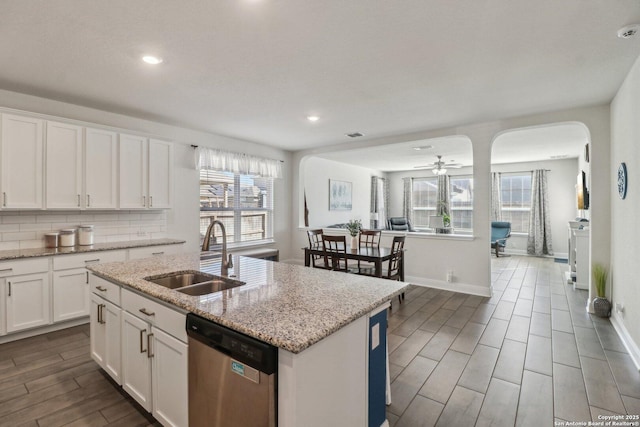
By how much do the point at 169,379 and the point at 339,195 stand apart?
698 centimetres

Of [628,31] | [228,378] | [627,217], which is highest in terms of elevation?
[628,31]

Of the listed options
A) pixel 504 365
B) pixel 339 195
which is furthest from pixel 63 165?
pixel 339 195

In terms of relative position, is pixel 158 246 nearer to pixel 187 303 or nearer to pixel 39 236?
pixel 39 236

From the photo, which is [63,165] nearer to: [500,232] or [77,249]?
[77,249]

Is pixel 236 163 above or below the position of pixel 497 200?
above

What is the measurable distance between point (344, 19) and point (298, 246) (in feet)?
16.9

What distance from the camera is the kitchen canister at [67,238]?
350cm

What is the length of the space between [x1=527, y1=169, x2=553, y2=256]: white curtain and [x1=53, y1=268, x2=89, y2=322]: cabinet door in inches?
376

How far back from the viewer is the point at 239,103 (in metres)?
3.65

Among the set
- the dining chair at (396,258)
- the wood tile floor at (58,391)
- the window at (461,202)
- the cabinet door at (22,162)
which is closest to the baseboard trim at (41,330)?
the wood tile floor at (58,391)

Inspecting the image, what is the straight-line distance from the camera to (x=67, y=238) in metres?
3.52

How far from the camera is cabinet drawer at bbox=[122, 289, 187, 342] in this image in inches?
62.1

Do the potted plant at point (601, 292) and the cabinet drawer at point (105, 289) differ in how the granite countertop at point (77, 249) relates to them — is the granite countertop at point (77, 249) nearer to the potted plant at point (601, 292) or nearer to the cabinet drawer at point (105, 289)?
the cabinet drawer at point (105, 289)

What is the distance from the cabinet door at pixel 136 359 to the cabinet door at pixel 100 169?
2.31 meters
